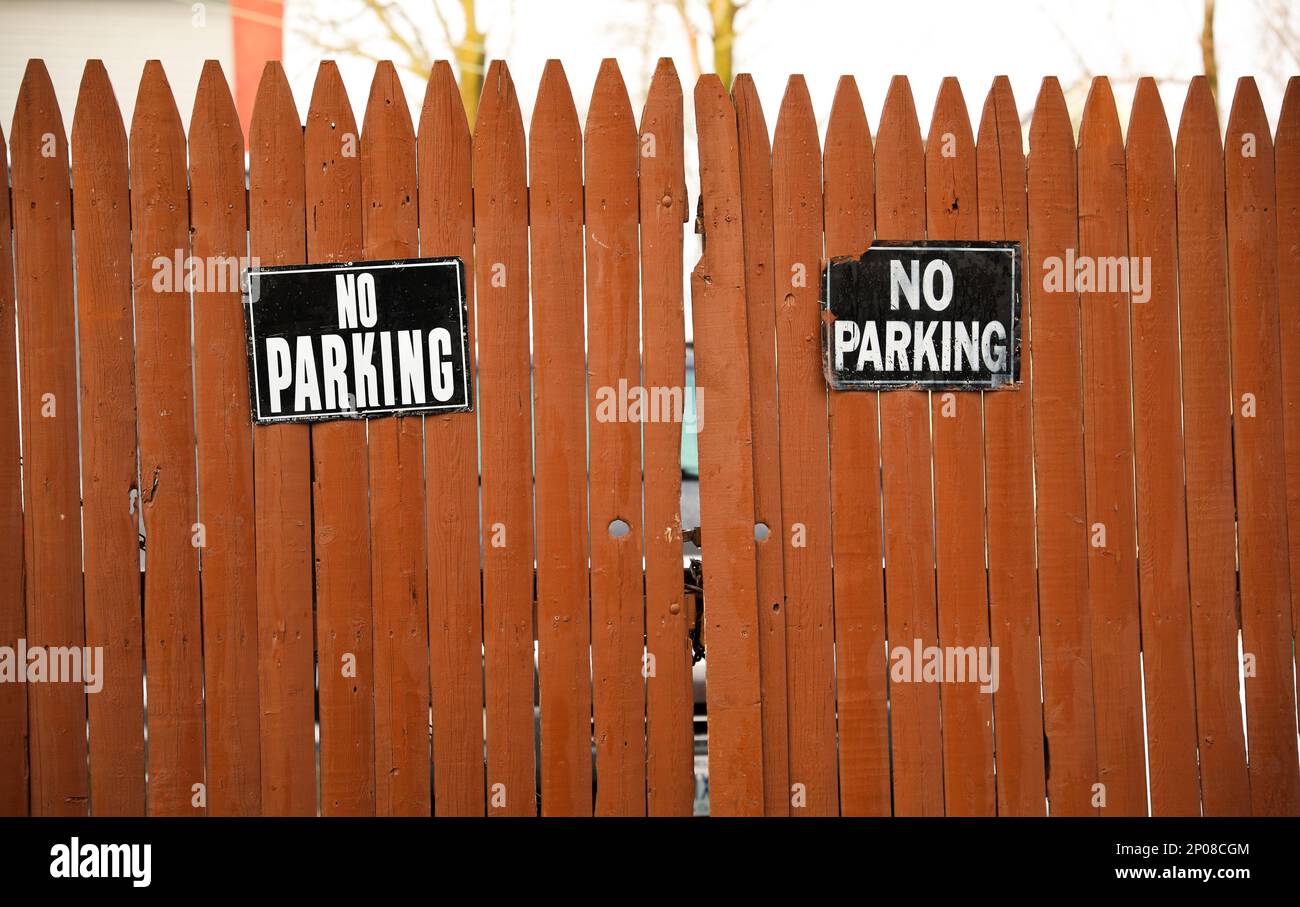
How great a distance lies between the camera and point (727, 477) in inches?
119

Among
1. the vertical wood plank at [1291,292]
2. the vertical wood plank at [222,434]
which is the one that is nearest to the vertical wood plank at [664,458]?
the vertical wood plank at [222,434]

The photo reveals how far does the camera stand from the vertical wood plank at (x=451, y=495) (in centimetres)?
300

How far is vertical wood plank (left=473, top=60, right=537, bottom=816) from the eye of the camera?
3006mm

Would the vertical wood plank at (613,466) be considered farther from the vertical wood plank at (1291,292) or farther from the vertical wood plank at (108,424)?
the vertical wood plank at (1291,292)

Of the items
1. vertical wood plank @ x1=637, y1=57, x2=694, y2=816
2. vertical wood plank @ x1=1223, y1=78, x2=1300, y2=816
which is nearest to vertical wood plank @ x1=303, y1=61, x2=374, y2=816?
vertical wood plank @ x1=637, y1=57, x2=694, y2=816

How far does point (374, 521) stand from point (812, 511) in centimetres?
137

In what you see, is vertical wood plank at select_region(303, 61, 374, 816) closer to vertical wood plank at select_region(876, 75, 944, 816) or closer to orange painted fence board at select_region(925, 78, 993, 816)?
vertical wood plank at select_region(876, 75, 944, 816)

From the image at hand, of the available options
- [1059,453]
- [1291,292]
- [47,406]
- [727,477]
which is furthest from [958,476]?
[47,406]

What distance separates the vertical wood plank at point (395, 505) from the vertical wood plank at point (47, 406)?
3.08 ft

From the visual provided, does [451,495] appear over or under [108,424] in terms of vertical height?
under

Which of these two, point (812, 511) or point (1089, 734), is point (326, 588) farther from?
point (1089, 734)

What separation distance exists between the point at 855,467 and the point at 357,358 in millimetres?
Answer: 1596

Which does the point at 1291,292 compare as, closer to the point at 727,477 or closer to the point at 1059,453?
the point at 1059,453
